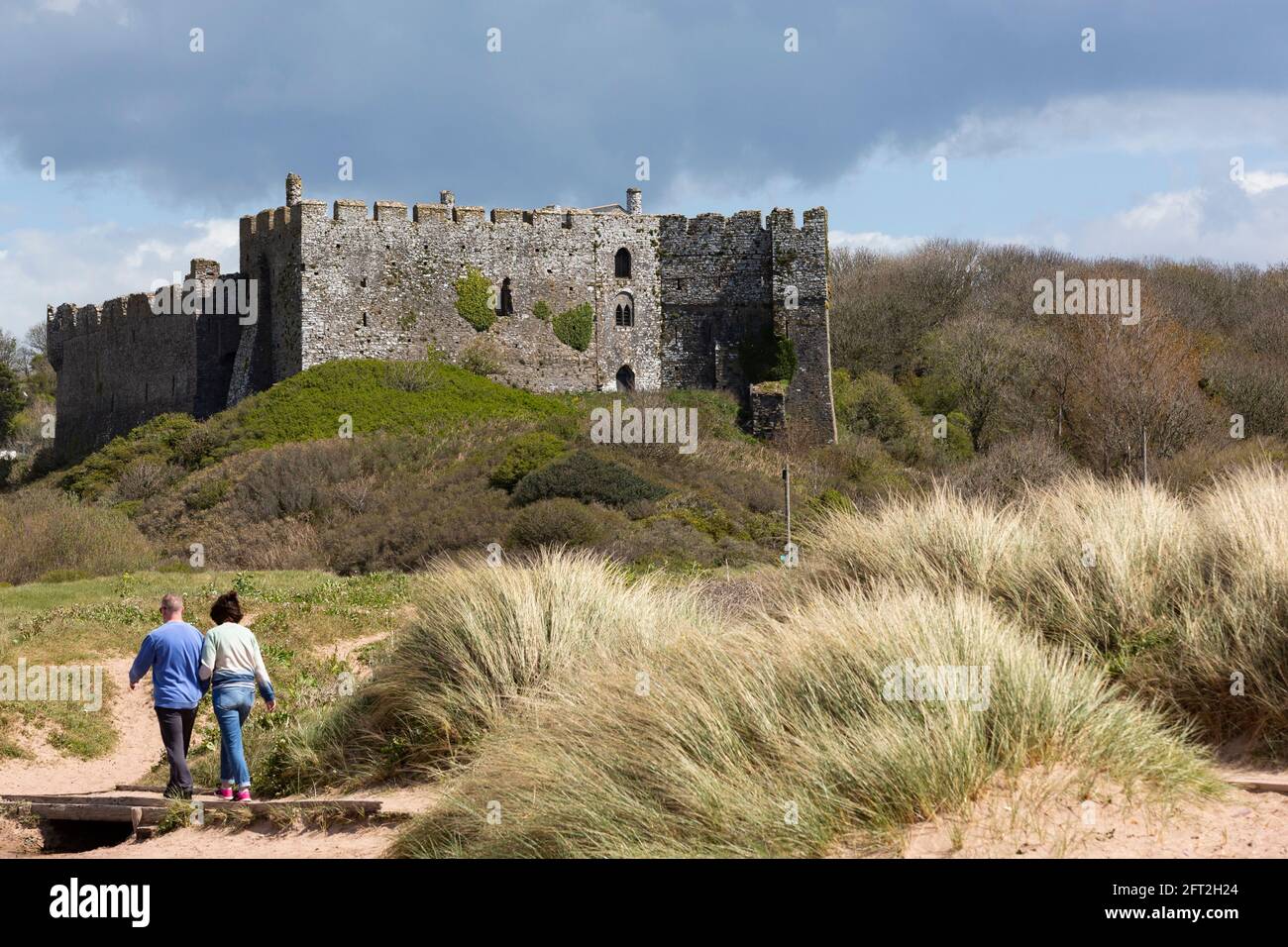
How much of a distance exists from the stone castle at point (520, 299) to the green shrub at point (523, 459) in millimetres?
8859

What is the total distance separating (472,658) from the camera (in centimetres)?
1162

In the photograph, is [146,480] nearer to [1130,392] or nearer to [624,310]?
[624,310]

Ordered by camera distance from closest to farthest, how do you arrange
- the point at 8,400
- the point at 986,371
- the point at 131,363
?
the point at 986,371
the point at 131,363
the point at 8,400

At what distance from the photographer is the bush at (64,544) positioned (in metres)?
29.3

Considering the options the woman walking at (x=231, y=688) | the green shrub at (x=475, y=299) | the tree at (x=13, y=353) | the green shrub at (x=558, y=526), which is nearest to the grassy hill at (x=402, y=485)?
the green shrub at (x=558, y=526)

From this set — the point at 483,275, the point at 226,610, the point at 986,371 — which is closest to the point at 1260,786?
the point at 226,610

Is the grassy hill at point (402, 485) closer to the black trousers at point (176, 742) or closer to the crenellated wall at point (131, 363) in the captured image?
the crenellated wall at point (131, 363)

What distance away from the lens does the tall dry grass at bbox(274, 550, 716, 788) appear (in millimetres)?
11227

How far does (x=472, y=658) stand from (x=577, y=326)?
3286cm

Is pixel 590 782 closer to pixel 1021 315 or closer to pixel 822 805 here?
pixel 822 805

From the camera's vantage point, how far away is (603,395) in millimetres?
42625

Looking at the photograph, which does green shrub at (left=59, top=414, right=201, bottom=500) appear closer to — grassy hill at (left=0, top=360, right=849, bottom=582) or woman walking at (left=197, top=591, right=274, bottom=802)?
grassy hill at (left=0, top=360, right=849, bottom=582)

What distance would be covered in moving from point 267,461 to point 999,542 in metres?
26.4
